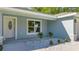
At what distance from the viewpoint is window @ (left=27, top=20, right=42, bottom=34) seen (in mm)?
19203

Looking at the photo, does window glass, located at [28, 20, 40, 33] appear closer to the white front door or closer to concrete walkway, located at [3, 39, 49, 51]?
the white front door

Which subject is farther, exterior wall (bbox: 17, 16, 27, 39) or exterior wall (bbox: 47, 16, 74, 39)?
exterior wall (bbox: 47, 16, 74, 39)

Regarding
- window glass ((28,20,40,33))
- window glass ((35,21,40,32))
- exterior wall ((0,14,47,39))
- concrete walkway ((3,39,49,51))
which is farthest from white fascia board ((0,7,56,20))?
concrete walkway ((3,39,49,51))

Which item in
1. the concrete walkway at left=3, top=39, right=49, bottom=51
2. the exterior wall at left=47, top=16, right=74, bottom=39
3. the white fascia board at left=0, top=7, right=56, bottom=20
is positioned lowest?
the concrete walkway at left=3, top=39, right=49, bottom=51

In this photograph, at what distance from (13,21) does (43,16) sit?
11.2 ft

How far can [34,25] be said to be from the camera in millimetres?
20281

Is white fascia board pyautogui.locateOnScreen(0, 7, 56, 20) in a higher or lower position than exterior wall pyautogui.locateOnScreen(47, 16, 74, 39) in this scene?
higher

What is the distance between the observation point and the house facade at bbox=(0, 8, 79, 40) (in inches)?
667

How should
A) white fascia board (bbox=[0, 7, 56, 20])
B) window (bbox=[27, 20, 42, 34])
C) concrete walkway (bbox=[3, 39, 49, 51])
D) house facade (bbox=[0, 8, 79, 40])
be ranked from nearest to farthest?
concrete walkway (bbox=[3, 39, 49, 51])
white fascia board (bbox=[0, 7, 56, 20])
house facade (bbox=[0, 8, 79, 40])
window (bbox=[27, 20, 42, 34])

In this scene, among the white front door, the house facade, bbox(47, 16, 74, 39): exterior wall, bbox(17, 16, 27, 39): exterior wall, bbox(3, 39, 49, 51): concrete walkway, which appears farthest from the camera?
bbox(47, 16, 74, 39): exterior wall

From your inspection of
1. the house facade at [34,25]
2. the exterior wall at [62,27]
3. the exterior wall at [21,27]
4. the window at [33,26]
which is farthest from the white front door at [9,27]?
the exterior wall at [62,27]

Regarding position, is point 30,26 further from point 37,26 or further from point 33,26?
point 37,26
